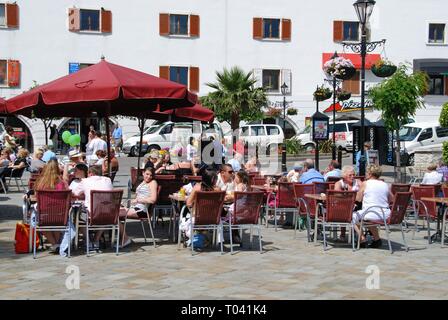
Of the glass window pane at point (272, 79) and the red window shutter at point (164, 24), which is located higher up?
the red window shutter at point (164, 24)

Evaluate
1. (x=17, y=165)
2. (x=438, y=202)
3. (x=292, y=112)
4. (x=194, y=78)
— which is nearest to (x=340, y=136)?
(x=292, y=112)

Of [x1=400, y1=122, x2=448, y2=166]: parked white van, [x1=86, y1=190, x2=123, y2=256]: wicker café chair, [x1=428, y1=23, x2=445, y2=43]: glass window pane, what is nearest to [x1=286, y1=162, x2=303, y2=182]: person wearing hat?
[x1=86, y1=190, x2=123, y2=256]: wicker café chair

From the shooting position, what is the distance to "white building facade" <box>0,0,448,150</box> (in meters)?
36.3

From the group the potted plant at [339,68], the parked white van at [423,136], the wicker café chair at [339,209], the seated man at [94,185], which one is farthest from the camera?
the parked white van at [423,136]

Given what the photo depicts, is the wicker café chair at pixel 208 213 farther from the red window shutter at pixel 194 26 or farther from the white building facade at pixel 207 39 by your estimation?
the red window shutter at pixel 194 26

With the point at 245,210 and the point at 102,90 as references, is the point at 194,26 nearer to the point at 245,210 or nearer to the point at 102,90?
the point at 102,90

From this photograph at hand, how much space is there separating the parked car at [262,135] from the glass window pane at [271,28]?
6.45m

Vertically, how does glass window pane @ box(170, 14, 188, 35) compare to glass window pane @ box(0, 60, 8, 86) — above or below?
above

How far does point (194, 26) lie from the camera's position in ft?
124

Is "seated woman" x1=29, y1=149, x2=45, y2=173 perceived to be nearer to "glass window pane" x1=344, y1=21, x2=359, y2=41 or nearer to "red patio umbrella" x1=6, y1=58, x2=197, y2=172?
"red patio umbrella" x1=6, y1=58, x2=197, y2=172

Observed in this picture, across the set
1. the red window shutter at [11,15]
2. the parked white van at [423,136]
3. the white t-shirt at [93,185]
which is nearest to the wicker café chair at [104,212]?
the white t-shirt at [93,185]

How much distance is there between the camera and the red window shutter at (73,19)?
36.4m

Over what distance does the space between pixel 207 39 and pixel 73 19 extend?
7.14 m

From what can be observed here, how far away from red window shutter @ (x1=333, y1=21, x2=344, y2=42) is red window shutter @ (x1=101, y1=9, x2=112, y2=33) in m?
12.4
